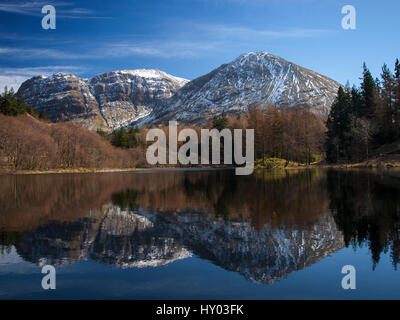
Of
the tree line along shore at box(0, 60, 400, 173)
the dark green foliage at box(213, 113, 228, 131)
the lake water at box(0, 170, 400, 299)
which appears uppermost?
the dark green foliage at box(213, 113, 228, 131)

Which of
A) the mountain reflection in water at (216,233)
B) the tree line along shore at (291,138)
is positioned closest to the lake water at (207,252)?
the mountain reflection in water at (216,233)

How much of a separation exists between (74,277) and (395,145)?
3001 inches

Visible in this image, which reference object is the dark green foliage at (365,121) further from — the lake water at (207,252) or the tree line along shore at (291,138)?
the lake water at (207,252)

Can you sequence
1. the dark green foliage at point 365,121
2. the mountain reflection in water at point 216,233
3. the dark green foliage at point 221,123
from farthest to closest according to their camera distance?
the dark green foliage at point 221,123, the dark green foliage at point 365,121, the mountain reflection in water at point 216,233

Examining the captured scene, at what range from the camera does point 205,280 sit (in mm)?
8305

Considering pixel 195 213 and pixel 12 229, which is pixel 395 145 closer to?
pixel 195 213

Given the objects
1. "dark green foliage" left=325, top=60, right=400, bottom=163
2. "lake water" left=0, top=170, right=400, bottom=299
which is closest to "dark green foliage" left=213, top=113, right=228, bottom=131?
"dark green foliage" left=325, top=60, right=400, bottom=163

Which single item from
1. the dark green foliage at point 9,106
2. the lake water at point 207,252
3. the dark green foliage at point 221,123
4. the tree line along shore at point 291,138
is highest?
the dark green foliage at point 9,106

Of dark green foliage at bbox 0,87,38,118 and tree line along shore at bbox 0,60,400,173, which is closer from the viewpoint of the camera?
tree line along shore at bbox 0,60,400,173

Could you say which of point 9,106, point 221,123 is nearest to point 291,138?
point 221,123

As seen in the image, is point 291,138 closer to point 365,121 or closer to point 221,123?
point 365,121

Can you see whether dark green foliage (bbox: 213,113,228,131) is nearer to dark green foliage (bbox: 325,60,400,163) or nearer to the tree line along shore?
the tree line along shore

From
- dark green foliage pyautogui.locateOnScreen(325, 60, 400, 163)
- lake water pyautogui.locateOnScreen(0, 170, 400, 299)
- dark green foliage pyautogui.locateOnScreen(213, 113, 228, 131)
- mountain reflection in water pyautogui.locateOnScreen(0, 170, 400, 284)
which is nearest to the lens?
lake water pyautogui.locateOnScreen(0, 170, 400, 299)
